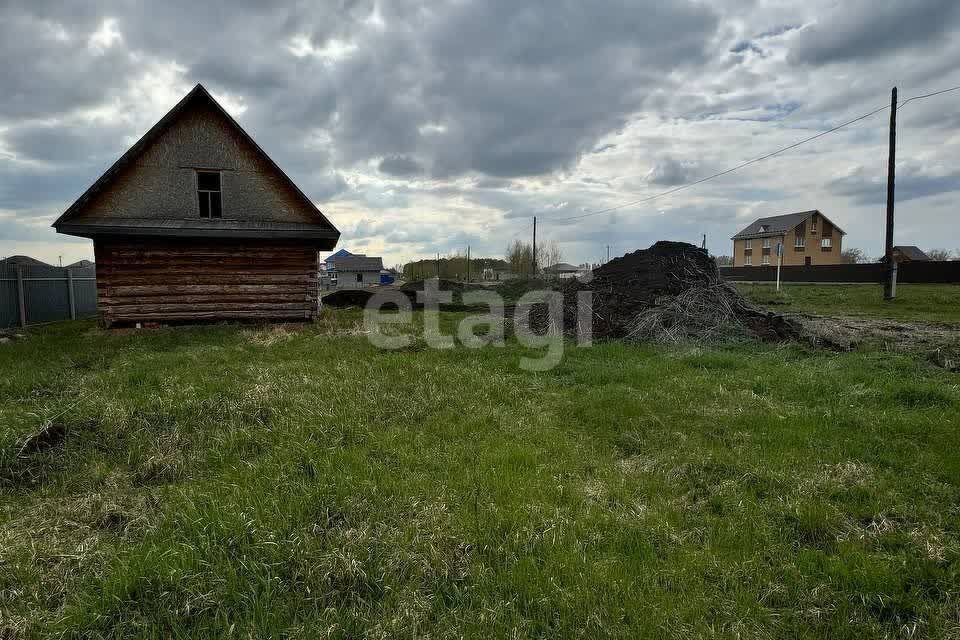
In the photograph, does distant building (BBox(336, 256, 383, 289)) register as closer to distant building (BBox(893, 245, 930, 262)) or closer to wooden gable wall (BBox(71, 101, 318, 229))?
wooden gable wall (BBox(71, 101, 318, 229))

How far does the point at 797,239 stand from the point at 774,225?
3.02 metres

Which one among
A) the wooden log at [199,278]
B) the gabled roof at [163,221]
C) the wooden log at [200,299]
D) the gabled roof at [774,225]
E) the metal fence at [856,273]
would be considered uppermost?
the gabled roof at [774,225]

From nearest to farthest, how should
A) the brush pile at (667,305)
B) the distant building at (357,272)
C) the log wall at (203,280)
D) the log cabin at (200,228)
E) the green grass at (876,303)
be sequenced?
the brush pile at (667,305) → the log cabin at (200,228) → the log wall at (203,280) → the green grass at (876,303) → the distant building at (357,272)

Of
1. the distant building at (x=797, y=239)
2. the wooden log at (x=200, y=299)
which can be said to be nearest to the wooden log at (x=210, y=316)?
the wooden log at (x=200, y=299)

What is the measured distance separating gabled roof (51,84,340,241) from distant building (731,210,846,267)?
51708 mm

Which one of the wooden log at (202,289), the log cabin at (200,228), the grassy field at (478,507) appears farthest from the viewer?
the wooden log at (202,289)

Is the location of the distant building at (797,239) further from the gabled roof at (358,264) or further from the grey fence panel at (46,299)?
the grey fence panel at (46,299)

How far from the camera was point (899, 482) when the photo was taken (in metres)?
3.65

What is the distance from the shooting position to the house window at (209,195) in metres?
12.5

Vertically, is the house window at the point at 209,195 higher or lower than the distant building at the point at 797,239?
lower

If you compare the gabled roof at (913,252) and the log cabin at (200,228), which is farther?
the gabled roof at (913,252)

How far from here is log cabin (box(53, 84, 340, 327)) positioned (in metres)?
11.6

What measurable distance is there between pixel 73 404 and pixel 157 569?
387 cm

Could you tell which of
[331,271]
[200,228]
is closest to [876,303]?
[200,228]
